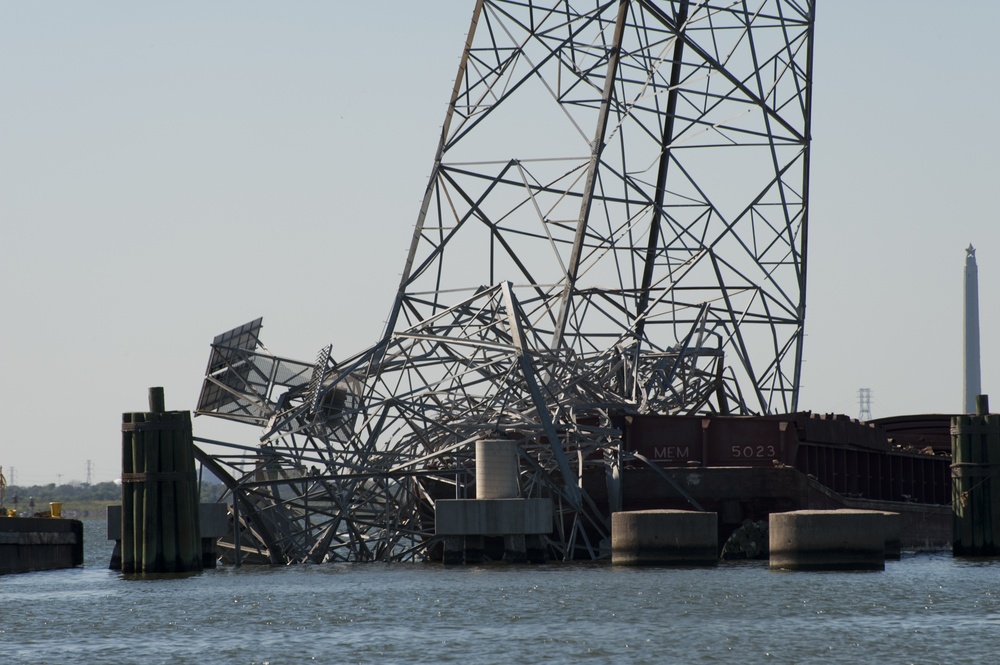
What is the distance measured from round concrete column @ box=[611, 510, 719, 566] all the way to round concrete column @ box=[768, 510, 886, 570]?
2.74 meters

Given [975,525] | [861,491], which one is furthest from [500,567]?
[861,491]

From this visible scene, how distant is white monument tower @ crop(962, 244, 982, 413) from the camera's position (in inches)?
7362

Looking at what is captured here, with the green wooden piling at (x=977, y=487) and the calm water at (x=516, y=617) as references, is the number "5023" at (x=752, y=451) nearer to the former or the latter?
the green wooden piling at (x=977, y=487)

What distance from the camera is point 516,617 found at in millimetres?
44406

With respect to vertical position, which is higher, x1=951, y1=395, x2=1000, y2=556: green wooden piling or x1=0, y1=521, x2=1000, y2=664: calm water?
x1=951, y1=395, x2=1000, y2=556: green wooden piling

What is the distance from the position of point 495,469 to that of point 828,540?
434 inches

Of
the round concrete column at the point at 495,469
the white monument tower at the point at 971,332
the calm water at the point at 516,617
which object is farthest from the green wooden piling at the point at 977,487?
the white monument tower at the point at 971,332

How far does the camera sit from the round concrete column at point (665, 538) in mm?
57125

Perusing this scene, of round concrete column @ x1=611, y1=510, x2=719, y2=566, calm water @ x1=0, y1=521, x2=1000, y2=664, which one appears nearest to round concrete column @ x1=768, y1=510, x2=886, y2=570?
calm water @ x1=0, y1=521, x2=1000, y2=664

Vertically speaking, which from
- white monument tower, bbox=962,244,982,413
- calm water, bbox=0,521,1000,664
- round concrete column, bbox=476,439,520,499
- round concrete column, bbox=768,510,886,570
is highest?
white monument tower, bbox=962,244,982,413

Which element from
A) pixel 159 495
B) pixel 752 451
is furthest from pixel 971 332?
pixel 159 495

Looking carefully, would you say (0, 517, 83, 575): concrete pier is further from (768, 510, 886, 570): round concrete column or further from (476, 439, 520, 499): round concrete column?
(768, 510, 886, 570): round concrete column

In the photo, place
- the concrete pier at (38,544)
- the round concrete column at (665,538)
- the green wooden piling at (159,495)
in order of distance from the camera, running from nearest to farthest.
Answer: the green wooden piling at (159,495), the round concrete column at (665,538), the concrete pier at (38,544)

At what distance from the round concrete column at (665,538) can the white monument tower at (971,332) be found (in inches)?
5137
